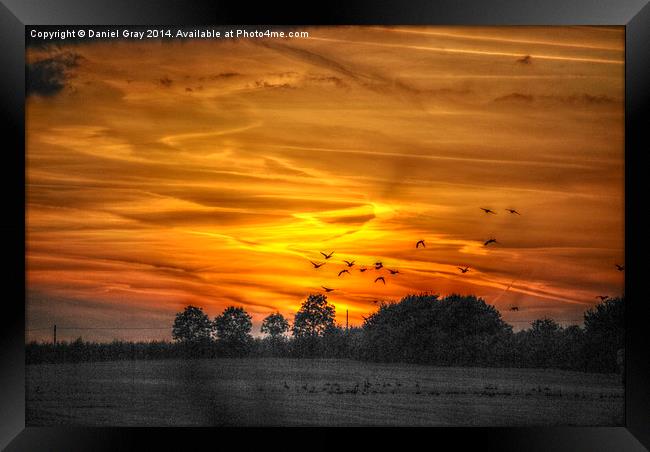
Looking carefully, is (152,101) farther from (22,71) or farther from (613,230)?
(613,230)

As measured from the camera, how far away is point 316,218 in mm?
7457

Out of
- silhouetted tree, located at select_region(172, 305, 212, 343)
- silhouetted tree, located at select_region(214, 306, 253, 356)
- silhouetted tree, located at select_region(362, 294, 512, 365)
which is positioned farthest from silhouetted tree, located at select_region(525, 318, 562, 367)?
silhouetted tree, located at select_region(172, 305, 212, 343)

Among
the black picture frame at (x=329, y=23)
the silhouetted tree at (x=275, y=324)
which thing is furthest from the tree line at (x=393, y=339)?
the black picture frame at (x=329, y=23)

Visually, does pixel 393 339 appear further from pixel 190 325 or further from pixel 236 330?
pixel 190 325

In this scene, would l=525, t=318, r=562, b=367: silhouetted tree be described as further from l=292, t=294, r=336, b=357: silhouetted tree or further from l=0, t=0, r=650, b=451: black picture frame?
l=292, t=294, r=336, b=357: silhouetted tree

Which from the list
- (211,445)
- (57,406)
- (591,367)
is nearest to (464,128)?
(591,367)

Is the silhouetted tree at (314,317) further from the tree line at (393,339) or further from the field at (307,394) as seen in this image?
the field at (307,394)

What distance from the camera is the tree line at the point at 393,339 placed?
7.49 metres

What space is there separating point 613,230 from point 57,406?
190 inches

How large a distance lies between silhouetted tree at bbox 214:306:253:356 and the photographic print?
13mm

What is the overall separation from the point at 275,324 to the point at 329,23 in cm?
253

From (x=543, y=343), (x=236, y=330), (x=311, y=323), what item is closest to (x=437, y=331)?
(x=543, y=343)

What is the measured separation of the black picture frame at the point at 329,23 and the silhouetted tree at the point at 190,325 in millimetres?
763

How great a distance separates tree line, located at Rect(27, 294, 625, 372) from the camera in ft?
24.6
